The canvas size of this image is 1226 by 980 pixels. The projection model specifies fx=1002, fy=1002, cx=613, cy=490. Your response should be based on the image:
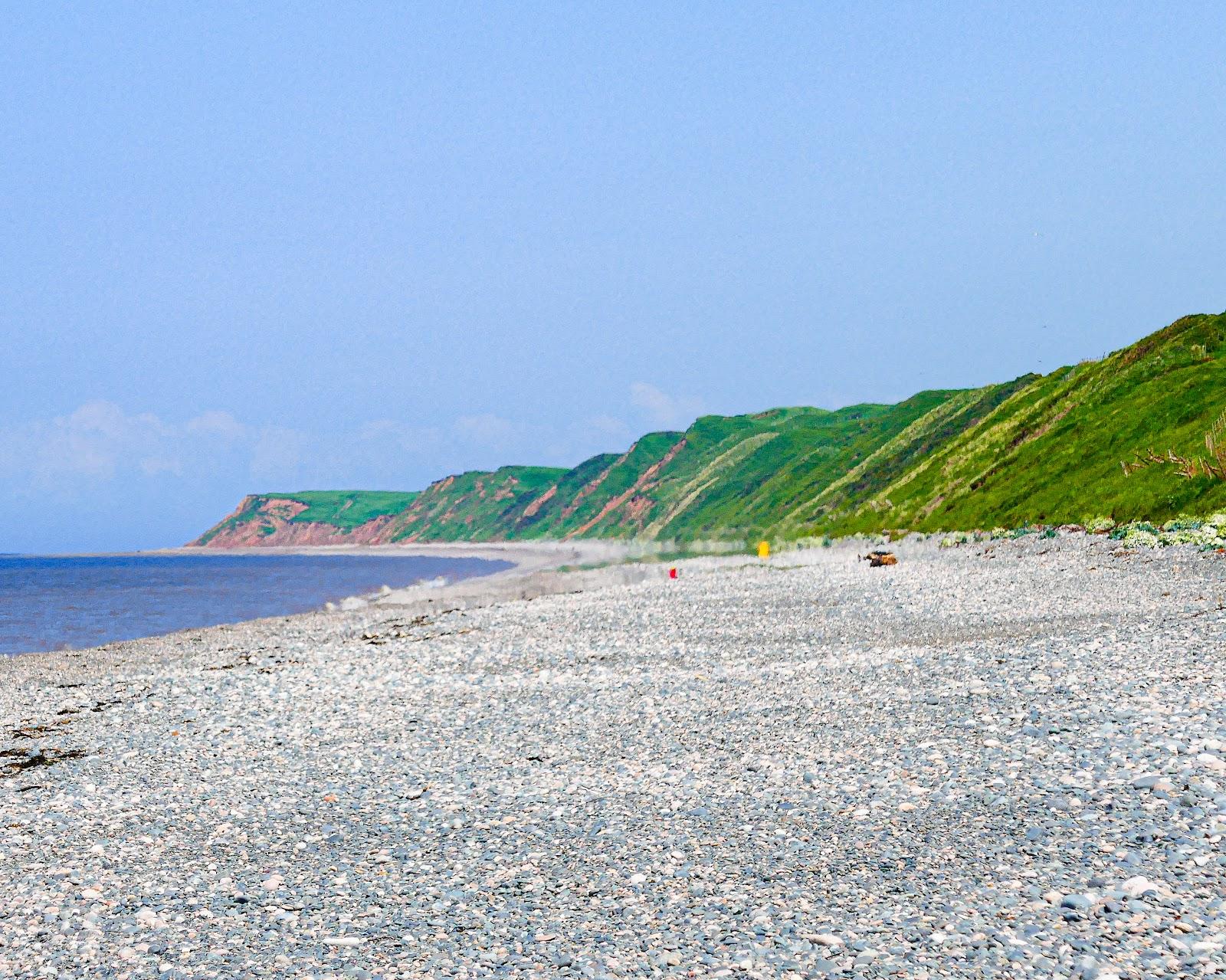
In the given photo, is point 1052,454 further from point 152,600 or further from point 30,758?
point 152,600

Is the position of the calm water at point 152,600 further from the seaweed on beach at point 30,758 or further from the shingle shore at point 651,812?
the seaweed on beach at point 30,758

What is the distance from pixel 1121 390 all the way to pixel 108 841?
69393 millimetres

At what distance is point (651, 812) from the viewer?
13.4 m

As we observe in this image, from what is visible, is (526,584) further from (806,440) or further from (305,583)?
(806,440)

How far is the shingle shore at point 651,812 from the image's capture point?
30.9 ft

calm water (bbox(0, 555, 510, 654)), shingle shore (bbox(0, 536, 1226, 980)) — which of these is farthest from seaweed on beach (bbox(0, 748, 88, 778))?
calm water (bbox(0, 555, 510, 654))

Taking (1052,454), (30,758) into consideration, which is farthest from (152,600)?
(1052,454)

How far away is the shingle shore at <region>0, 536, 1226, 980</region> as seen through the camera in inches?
371

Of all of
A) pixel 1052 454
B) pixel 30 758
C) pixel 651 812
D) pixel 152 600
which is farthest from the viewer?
pixel 152 600

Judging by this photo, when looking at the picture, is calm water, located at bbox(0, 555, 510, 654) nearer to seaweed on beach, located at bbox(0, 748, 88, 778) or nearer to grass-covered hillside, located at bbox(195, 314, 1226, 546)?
seaweed on beach, located at bbox(0, 748, 88, 778)

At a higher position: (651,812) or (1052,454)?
(1052,454)

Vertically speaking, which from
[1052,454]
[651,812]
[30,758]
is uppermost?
[1052,454]

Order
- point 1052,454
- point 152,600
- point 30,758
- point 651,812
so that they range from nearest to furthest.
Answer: point 651,812 < point 30,758 < point 1052,454 < point 152,600

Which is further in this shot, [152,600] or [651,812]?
[152,600]
